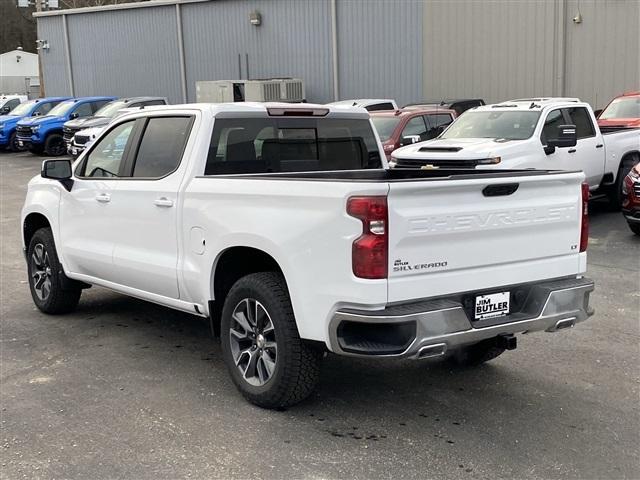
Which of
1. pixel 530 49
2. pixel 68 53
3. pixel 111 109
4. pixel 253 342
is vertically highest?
pixel 68 53

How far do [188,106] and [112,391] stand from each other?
2.08m

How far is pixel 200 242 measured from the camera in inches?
191

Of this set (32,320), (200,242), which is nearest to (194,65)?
(32,320)

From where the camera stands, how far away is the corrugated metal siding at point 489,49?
20375 mm

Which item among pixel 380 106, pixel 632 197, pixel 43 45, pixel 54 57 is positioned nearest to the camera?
pixel 632 197

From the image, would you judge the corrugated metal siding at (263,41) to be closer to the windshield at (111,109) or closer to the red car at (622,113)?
the windshield at (111,109)

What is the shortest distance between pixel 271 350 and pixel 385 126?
9551 mm

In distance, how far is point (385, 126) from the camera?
13500mm

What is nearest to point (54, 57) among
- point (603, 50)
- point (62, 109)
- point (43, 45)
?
point (43, 45)

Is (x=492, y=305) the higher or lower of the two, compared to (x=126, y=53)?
lower

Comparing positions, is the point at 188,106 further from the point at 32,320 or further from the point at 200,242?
the point at 32,320

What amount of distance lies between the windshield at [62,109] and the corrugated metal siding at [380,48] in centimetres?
922

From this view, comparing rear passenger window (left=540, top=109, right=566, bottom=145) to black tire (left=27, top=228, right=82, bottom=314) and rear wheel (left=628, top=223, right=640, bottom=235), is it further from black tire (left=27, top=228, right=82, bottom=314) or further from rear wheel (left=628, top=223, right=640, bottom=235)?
black tire (left=27, top=228, right=82, bottom=314)

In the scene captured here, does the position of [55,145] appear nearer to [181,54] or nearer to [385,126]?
[181,54]
